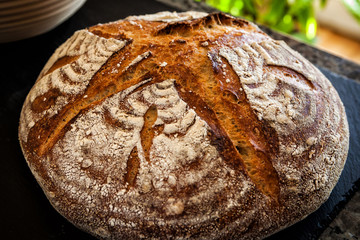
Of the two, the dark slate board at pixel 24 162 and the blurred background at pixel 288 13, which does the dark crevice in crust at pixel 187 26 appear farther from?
the blurred background at pixel 288 13

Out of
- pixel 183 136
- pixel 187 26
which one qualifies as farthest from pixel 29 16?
pixel 183 136

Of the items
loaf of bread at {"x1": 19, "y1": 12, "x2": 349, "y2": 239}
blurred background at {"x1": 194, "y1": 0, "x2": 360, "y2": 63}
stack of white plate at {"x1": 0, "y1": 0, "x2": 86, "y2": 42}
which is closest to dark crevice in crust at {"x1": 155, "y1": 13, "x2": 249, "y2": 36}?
loaf of bread at {"x1": 19, "y1": 12, "x2": 349, "y2": 239}

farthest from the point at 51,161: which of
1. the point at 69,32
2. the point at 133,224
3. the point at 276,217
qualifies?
the point at 69,32

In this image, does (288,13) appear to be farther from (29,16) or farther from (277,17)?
(29,16)

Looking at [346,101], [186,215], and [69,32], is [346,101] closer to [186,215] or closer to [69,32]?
[186,215]

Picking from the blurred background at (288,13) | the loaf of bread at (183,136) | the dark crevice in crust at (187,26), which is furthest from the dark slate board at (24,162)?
the blurred background at (288,13)

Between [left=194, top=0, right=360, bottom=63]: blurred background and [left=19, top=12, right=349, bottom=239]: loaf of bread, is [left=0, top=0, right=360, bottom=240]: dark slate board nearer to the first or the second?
[left=19, top=12, right=349, bottom=239]: loaf of bread
